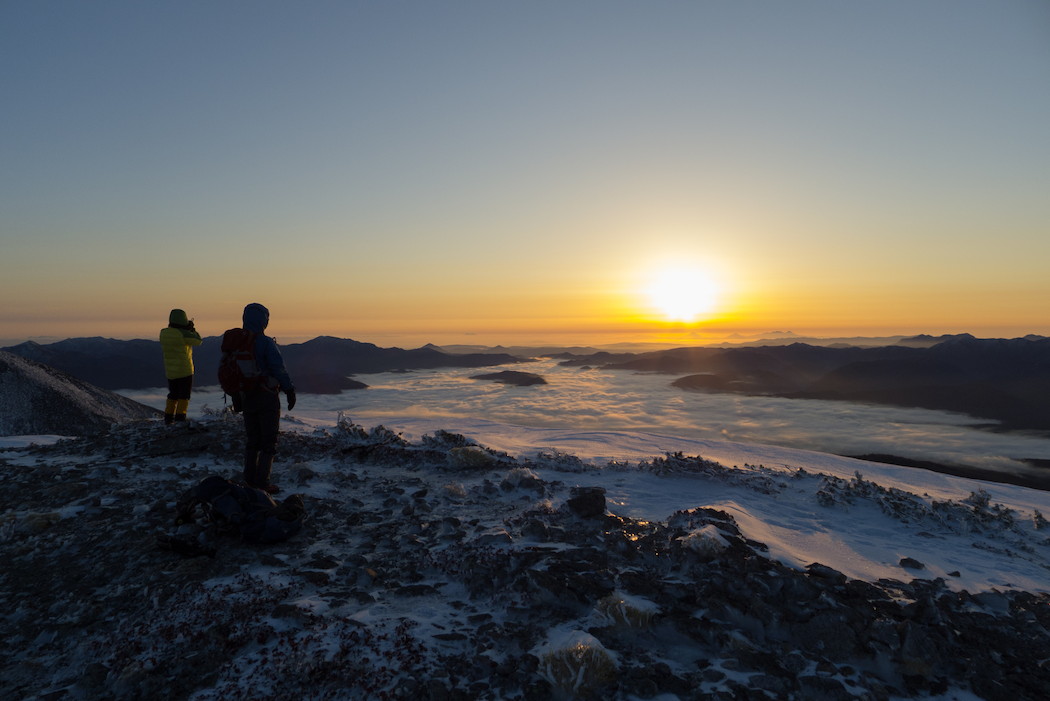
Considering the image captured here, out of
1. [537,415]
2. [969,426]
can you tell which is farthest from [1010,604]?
[969,426]

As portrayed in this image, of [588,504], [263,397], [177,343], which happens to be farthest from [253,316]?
[588,504]

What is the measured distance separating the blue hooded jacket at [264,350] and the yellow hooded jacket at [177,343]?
4598 mm

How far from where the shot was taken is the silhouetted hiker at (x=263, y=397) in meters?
7.79

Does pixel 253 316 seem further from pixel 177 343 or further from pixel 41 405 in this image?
pixel 41 405

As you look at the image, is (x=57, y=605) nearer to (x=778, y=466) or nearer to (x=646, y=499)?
(x=646, y=499)

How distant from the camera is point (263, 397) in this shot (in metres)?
7.81

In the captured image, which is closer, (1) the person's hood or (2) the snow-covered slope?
(1) the person's hood

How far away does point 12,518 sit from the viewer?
6.75 m

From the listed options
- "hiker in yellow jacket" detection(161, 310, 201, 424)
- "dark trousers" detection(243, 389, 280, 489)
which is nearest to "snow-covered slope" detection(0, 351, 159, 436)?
"hiker in yellow jacket" detection(161, 310, 201, 424)

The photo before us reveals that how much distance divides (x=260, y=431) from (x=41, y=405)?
16.8 meters

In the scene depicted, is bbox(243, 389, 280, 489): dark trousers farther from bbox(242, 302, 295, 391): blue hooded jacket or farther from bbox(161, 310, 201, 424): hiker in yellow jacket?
bbox(161, 310, 201, 424): hiker in yellow jacket

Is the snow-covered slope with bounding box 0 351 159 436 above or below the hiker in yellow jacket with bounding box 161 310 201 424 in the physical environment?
below

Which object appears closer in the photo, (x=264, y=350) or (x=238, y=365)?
(x=238, y=365)

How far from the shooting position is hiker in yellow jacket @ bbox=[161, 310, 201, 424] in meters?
11.2
